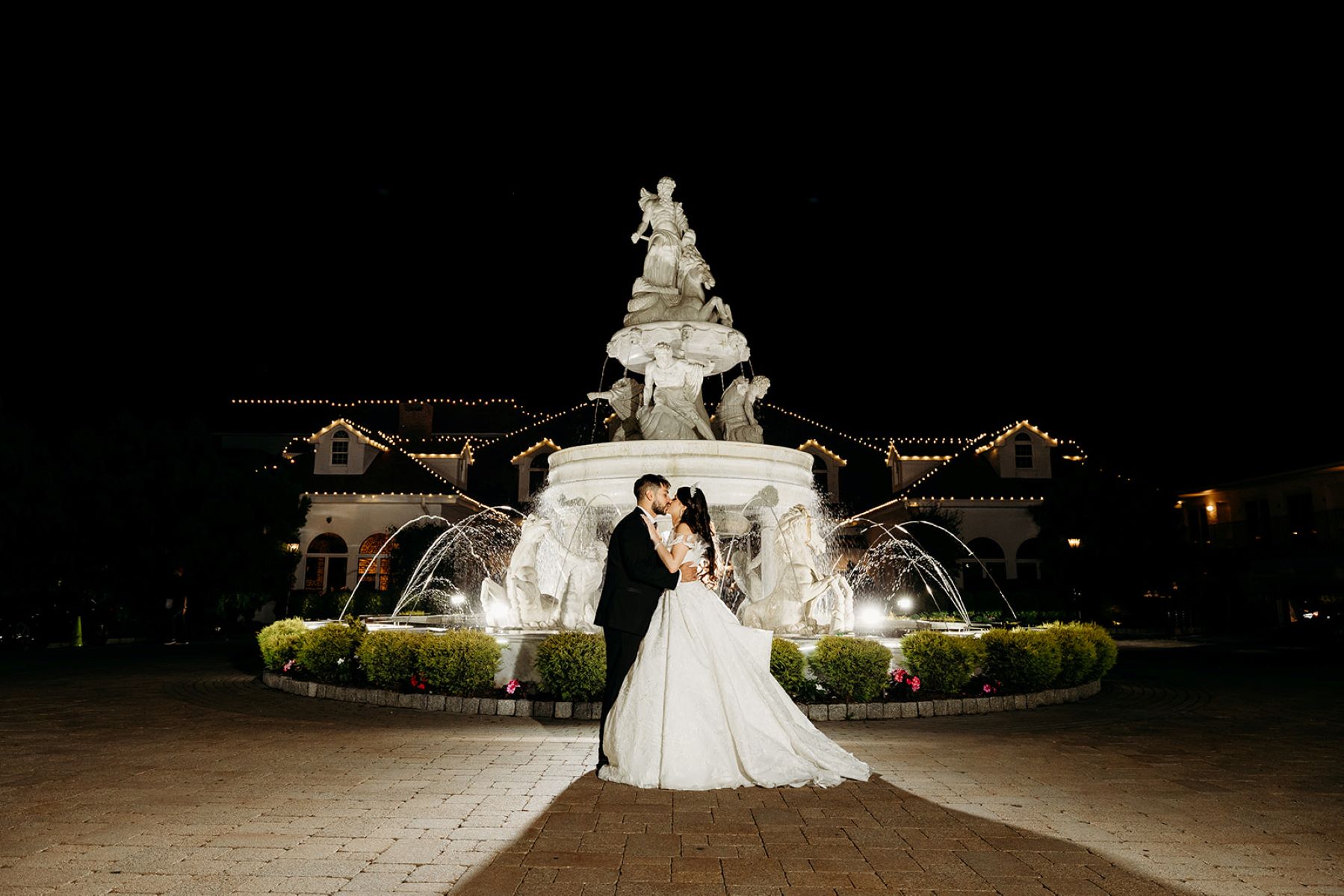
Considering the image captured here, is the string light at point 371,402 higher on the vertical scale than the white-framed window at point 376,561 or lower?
higher

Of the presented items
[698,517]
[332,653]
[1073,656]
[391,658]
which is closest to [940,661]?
[1073,656]

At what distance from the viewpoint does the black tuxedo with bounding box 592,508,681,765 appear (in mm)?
6727

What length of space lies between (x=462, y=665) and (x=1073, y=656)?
816cm

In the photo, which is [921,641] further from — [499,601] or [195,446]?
[195,446]

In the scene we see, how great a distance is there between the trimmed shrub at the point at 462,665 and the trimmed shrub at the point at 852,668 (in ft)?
12.9

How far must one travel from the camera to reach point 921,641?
428 inches

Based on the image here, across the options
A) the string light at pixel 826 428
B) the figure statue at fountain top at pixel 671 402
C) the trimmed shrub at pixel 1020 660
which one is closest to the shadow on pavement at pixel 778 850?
the trimmed shrub at pixel 1020 660

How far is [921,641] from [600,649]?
4.02 m

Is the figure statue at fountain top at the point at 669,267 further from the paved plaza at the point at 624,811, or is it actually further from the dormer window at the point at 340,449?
the dormer window at the point at 340,449

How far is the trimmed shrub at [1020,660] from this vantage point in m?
11.2

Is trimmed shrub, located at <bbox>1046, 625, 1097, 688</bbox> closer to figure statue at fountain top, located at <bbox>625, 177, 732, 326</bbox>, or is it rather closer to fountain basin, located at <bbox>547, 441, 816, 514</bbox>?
fountain basin, located at <bbox>547, 441, 816, 514</bbox>

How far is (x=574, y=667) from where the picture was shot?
1022 centimetres

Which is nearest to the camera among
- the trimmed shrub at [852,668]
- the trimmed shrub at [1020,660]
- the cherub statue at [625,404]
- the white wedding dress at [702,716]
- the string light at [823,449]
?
the white wedding dress at [702,716]

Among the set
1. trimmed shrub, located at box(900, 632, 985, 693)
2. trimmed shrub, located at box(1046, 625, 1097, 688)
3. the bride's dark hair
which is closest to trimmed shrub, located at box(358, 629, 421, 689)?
the bride's dark hair
